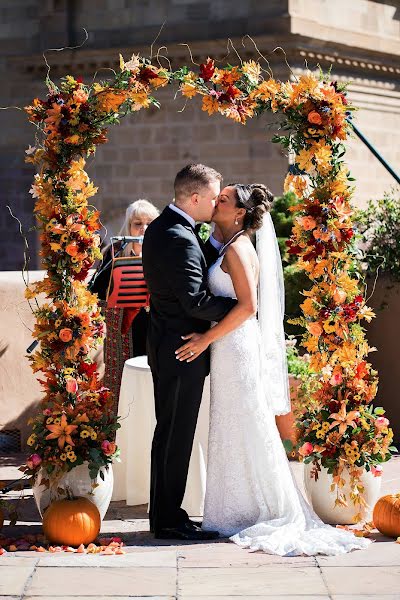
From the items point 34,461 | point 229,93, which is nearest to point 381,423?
point 34,461

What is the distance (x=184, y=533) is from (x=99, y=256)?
173cm

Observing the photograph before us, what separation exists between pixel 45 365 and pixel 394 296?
459 cm

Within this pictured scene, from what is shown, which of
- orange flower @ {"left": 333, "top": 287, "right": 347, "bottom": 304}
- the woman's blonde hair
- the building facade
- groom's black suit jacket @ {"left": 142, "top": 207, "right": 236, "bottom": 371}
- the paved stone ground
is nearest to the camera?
the paved stone ground

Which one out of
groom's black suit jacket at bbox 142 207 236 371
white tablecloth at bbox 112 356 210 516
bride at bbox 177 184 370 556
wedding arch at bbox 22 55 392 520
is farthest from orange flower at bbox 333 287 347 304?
white tablecloth at bbox 112 356 210 516

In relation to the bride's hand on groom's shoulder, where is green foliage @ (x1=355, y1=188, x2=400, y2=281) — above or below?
above

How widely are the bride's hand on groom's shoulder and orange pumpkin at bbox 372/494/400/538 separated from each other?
4.49 feet

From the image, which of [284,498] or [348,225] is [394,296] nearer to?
[348,225]

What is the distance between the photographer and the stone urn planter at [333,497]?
7.38 m

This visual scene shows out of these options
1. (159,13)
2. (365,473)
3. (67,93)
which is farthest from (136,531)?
(159,13)

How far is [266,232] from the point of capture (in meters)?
7.40

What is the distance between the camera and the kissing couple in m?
6.96

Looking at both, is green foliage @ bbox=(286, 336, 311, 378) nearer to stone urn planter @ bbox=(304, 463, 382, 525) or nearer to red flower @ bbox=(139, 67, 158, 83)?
stone urn planter @ bbox=(304, 463, 382, 525)

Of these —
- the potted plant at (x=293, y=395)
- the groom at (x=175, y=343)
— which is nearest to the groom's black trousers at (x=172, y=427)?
the groom at (x=175, y=343)

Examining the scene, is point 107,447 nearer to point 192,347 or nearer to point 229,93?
point 192,347
